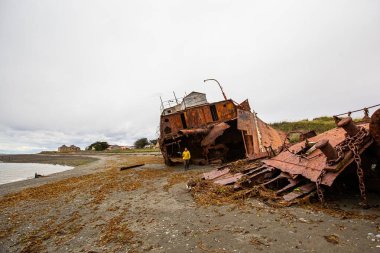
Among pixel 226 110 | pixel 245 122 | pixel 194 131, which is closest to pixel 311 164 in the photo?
pixel 245 122

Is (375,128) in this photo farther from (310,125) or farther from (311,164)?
(310,125)

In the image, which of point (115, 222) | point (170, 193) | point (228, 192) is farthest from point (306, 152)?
point (115, 222)

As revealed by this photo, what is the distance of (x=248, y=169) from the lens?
7.82m

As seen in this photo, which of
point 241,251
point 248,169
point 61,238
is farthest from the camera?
point 248,169

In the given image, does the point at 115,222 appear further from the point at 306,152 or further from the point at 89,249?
the point at 306,152

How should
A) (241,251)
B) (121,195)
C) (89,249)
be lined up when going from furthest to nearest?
(121,195)
(89,249)
(241,251)

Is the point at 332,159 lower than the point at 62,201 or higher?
higher

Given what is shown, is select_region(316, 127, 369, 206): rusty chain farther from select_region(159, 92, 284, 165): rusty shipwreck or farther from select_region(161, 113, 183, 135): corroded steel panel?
select_region(161, 113, 183, 135): corroded steel panel

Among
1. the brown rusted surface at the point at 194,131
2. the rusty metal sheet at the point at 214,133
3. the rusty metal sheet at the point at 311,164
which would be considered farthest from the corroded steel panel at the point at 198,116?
the rusty metal sheet at the point at 311,164

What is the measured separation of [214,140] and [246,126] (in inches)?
95.8

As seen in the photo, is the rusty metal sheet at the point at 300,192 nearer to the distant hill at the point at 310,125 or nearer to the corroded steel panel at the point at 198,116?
the corroded steel panel at the point at 198,116

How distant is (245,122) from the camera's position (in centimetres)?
1254

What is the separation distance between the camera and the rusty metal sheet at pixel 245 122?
40.5 ft

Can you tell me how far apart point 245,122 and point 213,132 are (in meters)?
2.50
